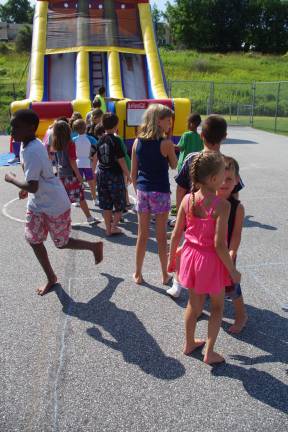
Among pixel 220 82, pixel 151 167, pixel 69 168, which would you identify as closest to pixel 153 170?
pixel 151 167

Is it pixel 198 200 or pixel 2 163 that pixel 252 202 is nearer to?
pixel 198 200

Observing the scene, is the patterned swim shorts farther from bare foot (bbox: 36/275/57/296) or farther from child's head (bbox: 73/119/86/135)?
bare foot (bbox: 36/275/57/296)

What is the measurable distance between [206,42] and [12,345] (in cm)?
7679

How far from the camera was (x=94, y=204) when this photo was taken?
8070mm

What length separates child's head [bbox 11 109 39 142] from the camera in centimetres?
395

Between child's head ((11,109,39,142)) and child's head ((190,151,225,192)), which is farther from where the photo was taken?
child's head ((11,109,39,142))

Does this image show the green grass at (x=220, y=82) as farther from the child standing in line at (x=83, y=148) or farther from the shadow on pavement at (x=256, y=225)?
the child standing in line at (x=83, y=148)

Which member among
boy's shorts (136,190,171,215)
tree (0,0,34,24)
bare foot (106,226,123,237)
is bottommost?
bare foot (106,226,123,237)

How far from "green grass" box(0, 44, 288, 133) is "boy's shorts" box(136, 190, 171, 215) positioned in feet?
56.1

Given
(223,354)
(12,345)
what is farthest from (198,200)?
(12,345)

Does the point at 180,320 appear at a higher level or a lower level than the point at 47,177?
lower

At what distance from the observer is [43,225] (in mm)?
4348

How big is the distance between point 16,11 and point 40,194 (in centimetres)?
10990

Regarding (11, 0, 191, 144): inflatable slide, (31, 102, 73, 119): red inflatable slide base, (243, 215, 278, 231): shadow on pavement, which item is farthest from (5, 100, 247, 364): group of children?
(11, 0, 191, 144): inflatable slide
